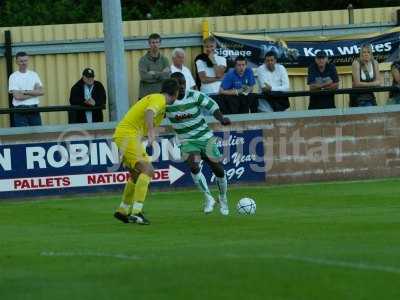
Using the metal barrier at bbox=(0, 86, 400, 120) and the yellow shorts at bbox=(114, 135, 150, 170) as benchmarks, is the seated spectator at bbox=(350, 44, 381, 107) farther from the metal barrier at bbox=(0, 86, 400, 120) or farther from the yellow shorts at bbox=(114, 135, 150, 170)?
the yellow shorts at bbox=(114, 135, 150, 170)

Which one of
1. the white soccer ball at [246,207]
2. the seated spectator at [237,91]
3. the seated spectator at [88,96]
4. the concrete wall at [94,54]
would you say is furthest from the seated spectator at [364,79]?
the white soccer ball at [246,207]

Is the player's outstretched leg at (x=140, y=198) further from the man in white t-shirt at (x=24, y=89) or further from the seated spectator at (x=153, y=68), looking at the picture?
the seated spectator at (x=153, y=68)

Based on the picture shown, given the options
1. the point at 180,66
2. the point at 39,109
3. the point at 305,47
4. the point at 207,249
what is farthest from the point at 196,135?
the point at 305,47

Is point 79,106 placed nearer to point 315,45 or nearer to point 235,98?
point 235,98

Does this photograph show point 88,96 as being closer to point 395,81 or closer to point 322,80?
point 322,80

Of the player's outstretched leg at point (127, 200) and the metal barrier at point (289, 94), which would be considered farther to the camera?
the metal barrier at point (289, 94)

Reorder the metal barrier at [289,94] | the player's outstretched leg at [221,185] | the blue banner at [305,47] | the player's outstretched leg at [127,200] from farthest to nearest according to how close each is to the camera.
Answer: the blue banner at [305,47] < the metal barrier at [289,94] < the player's outstretched leg at [221,185] < the player's outstretched leg at [127,200]

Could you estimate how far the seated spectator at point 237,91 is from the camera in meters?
23.6

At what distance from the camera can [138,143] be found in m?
17.5

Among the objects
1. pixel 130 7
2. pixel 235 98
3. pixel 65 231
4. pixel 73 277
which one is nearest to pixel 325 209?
pixel 65 231

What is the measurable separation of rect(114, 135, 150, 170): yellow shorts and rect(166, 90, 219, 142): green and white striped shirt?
1204 millimetres

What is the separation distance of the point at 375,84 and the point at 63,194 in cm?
620

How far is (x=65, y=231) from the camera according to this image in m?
16.2

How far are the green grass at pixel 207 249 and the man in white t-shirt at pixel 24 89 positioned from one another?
1.74m
